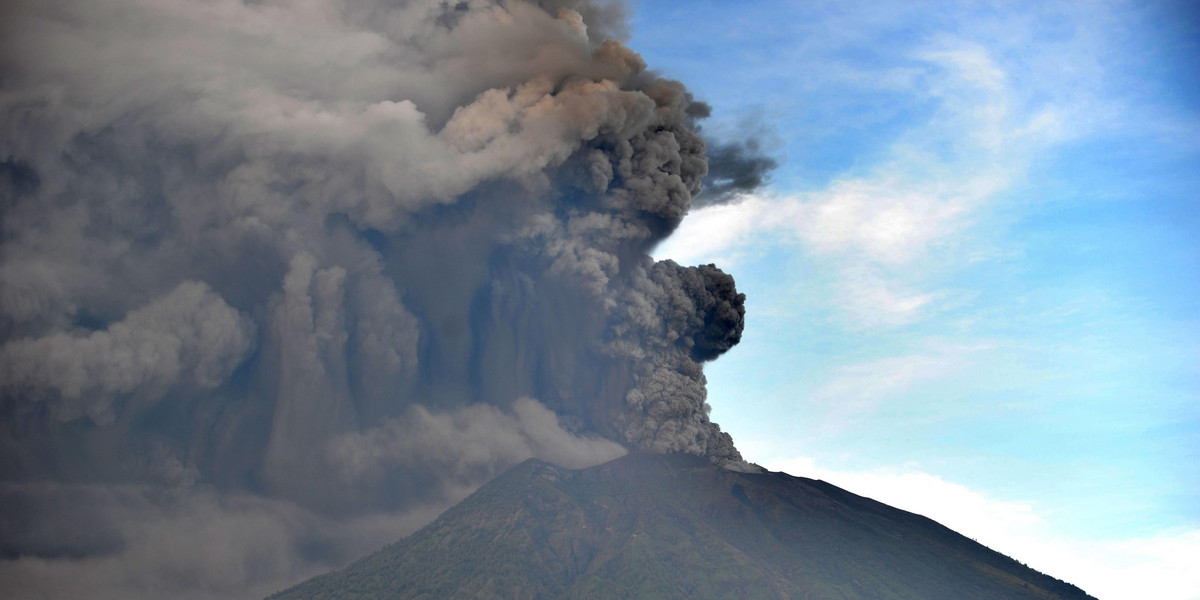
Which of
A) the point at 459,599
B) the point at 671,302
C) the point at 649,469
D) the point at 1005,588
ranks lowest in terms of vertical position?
the point at 459,599

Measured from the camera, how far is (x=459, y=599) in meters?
83.4

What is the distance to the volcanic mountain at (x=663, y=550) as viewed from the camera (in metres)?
85.6

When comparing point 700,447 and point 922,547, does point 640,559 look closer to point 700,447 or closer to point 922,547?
point 700,447

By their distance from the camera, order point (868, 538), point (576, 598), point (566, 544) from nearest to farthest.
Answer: point (576, 598) → point (566, 544) → point (868, 538)

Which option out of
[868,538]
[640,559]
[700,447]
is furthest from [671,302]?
[868,538]

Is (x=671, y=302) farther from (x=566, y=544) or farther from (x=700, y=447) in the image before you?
(x=566, y=544)

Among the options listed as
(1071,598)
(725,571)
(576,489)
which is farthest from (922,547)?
(576,489)

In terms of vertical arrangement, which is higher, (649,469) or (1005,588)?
(649,469)

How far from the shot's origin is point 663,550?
89.6 meters

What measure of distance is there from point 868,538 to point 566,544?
25.7m

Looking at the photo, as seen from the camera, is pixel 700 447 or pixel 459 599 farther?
pixel 700 447

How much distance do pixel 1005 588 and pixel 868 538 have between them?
11.3 m

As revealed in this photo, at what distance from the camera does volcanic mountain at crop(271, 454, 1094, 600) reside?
85.6 meters

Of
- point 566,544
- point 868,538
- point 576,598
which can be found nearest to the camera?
point 576,598
